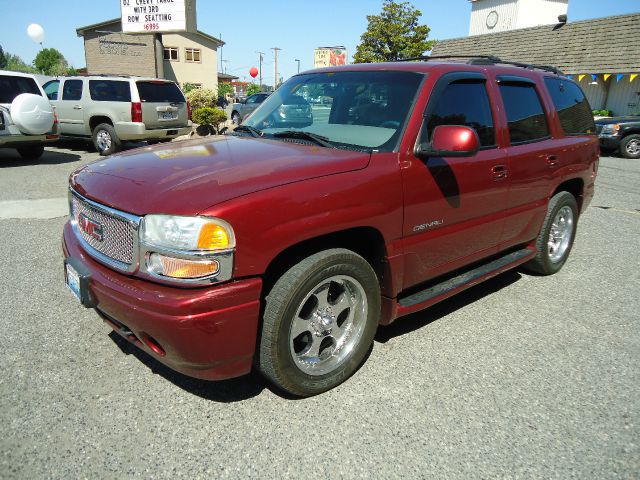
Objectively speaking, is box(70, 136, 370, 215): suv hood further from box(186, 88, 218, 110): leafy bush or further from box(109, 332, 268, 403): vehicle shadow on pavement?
box(186, 88, 218, 110): leafy bush

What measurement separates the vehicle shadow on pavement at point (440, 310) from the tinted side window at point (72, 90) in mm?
11512

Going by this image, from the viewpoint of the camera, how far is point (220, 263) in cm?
215

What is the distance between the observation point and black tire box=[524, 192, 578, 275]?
434 cm

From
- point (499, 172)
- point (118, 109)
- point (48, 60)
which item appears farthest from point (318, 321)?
point (48, 60)

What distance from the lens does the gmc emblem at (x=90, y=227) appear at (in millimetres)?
2592

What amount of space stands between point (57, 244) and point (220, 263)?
3.73m

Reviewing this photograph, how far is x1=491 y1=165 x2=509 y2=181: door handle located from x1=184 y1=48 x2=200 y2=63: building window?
42634mm

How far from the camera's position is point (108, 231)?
2506mm

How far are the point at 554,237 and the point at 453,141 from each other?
8.54 feet

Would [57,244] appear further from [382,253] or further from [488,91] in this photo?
[488,91]

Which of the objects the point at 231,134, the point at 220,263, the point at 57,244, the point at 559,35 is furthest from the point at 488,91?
the point at 559,35

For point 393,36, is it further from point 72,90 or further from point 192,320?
point 192,320

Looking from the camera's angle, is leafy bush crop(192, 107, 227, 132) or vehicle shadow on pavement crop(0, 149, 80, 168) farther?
leafy bush crop(192, 107, 227, 132)

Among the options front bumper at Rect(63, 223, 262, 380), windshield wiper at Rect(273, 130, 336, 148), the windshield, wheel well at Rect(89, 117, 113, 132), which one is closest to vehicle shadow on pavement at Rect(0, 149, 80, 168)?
wheel well at Rect(89, 117, 113, 132)
